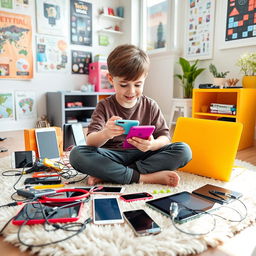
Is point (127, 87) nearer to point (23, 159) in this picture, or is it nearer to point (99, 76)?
point (23, 159)

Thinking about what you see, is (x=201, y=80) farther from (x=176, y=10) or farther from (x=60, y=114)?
(x=60, y=114)

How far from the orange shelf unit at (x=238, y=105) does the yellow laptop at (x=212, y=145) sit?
0.72 metres

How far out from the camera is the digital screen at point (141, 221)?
66 centimetres

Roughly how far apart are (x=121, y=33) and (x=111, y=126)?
8.73 ft

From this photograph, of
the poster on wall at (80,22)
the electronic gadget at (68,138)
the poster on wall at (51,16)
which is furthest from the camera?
the poster on wall at (80,22)

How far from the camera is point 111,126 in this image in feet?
2.91

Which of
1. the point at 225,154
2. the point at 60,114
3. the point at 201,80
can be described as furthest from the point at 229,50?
the point at 60,114

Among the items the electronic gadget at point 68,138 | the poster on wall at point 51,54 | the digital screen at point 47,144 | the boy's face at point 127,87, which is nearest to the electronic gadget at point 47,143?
the digital screen at point 47,144

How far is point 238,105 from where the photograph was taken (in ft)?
5.74

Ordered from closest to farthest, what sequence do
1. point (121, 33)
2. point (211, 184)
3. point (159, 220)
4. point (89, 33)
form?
point (159, 220), point (211, 184), point (89, 33), point (121, 33)

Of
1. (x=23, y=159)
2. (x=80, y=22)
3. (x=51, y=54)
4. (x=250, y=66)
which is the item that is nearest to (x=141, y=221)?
(x=23, y=159)

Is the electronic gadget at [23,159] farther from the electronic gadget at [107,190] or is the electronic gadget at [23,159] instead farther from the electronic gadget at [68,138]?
the electronic gadget at [107,190]

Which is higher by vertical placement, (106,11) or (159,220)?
(106,11)

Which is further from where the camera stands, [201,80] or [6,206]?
[201,80]
